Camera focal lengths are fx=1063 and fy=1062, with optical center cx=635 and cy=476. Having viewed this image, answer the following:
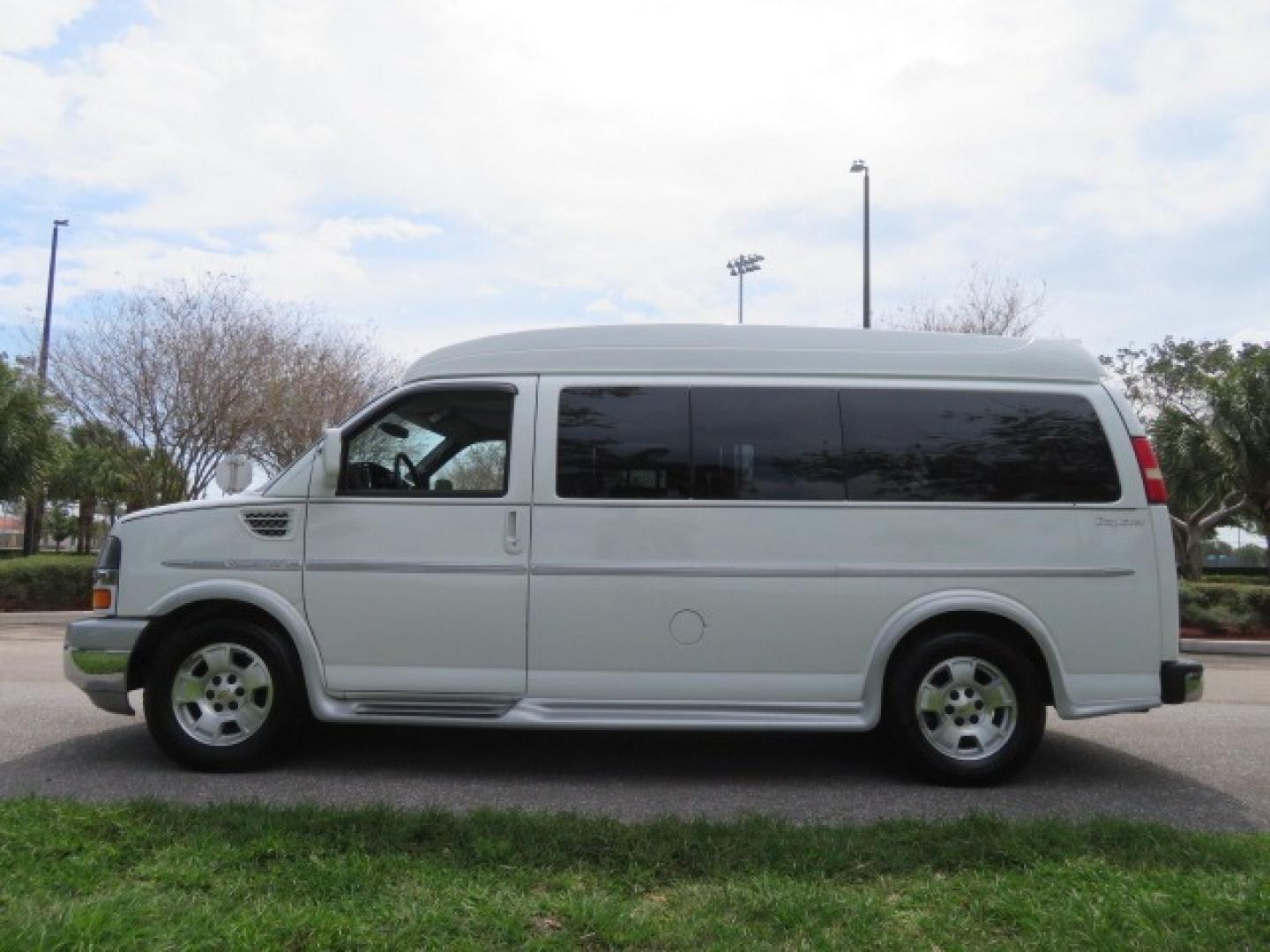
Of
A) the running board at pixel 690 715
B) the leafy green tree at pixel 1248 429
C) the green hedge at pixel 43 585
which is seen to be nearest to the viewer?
the running board at pixel 690 715

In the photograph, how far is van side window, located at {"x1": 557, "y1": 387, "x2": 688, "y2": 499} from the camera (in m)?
5.65

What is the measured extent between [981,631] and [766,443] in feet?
4.97

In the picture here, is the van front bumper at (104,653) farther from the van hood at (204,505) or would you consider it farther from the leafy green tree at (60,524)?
the leafy green tree at (60,524)

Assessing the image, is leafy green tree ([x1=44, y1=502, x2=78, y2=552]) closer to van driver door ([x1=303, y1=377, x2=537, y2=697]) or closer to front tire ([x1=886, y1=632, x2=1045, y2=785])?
van driver door ([x1=303, y1=377, x2=537, y2=697])

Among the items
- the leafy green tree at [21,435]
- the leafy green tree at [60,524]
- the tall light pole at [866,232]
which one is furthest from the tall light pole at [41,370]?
the leafy green tree at [60,524]

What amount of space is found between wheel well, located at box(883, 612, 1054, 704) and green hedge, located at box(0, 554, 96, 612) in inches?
648

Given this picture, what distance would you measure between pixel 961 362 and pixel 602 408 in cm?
201

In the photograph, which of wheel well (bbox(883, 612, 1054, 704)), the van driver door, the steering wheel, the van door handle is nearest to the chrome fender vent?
the van driver door

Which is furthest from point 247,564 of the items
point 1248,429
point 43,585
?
point 1248,429

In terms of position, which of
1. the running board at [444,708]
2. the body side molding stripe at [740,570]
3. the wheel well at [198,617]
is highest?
Answer: the body side molding stripe at [740,570]

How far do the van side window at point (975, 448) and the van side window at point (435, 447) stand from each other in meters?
1.91

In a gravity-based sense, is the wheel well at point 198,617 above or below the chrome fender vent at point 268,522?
below

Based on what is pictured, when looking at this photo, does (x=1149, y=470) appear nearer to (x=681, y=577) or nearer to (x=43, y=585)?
(x=681, y=577)

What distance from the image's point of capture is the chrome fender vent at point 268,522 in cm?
567
